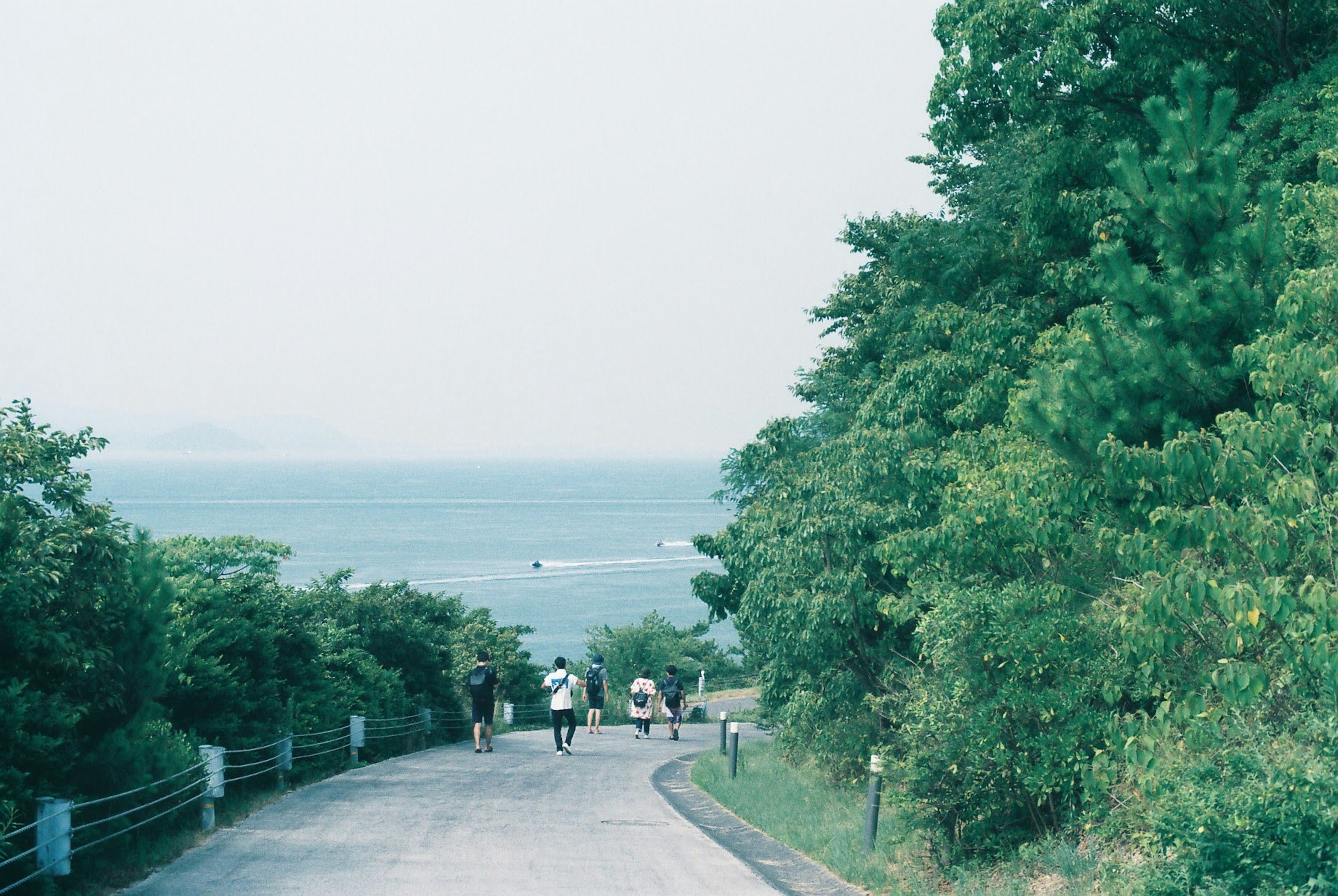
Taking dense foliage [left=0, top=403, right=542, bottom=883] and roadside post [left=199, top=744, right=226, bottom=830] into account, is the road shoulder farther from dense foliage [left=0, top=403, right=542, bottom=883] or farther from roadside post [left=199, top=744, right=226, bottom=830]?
dense foliage [left=0, top=403, right=542, bottom=883]

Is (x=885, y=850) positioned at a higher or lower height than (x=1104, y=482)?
lower

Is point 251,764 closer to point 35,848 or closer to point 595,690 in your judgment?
point 35,848

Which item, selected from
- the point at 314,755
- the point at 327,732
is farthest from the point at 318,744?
the point at 327,732

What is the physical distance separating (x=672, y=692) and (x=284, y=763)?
511 inches

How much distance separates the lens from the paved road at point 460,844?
32.3ft

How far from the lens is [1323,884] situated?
5918mm

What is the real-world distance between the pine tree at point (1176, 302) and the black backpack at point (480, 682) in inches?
527

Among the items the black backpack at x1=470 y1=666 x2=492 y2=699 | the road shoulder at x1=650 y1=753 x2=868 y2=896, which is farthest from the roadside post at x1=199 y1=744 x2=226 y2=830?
the black backpack at x1=470 y1=666 x2=492 y2=699

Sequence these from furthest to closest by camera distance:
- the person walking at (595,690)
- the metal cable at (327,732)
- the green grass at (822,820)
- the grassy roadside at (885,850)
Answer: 1. the person walking at (595,690)
2. the metal cable at (327,732)
3. the green grass at (822,820)
4. the grassy roadside at (885,850)

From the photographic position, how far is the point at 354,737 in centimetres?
1866

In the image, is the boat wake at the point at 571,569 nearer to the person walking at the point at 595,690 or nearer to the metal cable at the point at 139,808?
the person walking at the point at 595,690

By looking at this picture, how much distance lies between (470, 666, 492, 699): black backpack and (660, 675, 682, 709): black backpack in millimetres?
6527

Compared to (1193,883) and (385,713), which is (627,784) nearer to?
(385,713)

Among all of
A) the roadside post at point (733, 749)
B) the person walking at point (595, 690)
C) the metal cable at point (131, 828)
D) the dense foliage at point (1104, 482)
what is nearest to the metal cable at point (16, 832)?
the metal cable at point (131, 828)
